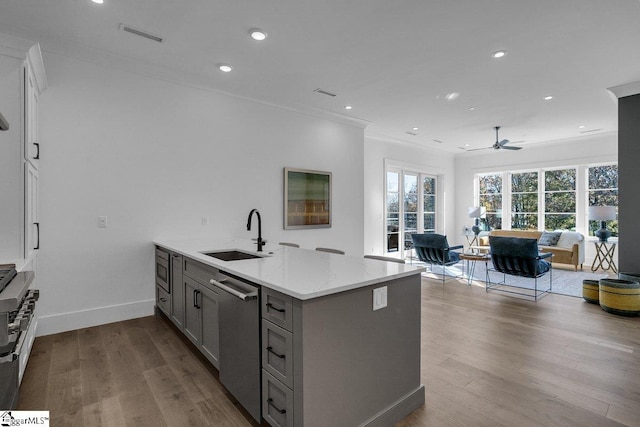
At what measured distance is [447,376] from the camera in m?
2.46

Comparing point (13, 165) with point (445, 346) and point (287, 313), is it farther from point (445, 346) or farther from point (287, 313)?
point (445, 346)

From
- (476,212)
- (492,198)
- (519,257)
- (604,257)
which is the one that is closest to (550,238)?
(604,257)

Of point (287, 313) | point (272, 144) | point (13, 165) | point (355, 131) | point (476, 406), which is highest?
point (355, 131)

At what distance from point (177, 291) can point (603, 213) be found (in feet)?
23.9

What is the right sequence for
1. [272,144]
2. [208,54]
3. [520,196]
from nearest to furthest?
[208,54] < [272,144] < [520,196]

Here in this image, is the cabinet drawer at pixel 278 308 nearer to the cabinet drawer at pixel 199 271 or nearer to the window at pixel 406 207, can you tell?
the cabinet drawer at pixel 199 271

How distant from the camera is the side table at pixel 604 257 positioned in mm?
6591

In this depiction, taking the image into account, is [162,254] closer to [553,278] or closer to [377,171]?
[377,171]

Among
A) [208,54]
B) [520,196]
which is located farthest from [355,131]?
[520,196]

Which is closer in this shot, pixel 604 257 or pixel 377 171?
pixel 604 257

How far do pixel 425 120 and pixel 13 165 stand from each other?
558 centimetres

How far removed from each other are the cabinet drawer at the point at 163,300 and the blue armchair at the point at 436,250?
4198 mm

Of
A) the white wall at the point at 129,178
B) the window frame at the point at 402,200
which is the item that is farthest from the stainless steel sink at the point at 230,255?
the window frame at the point at 402,200

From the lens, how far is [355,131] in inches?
233
